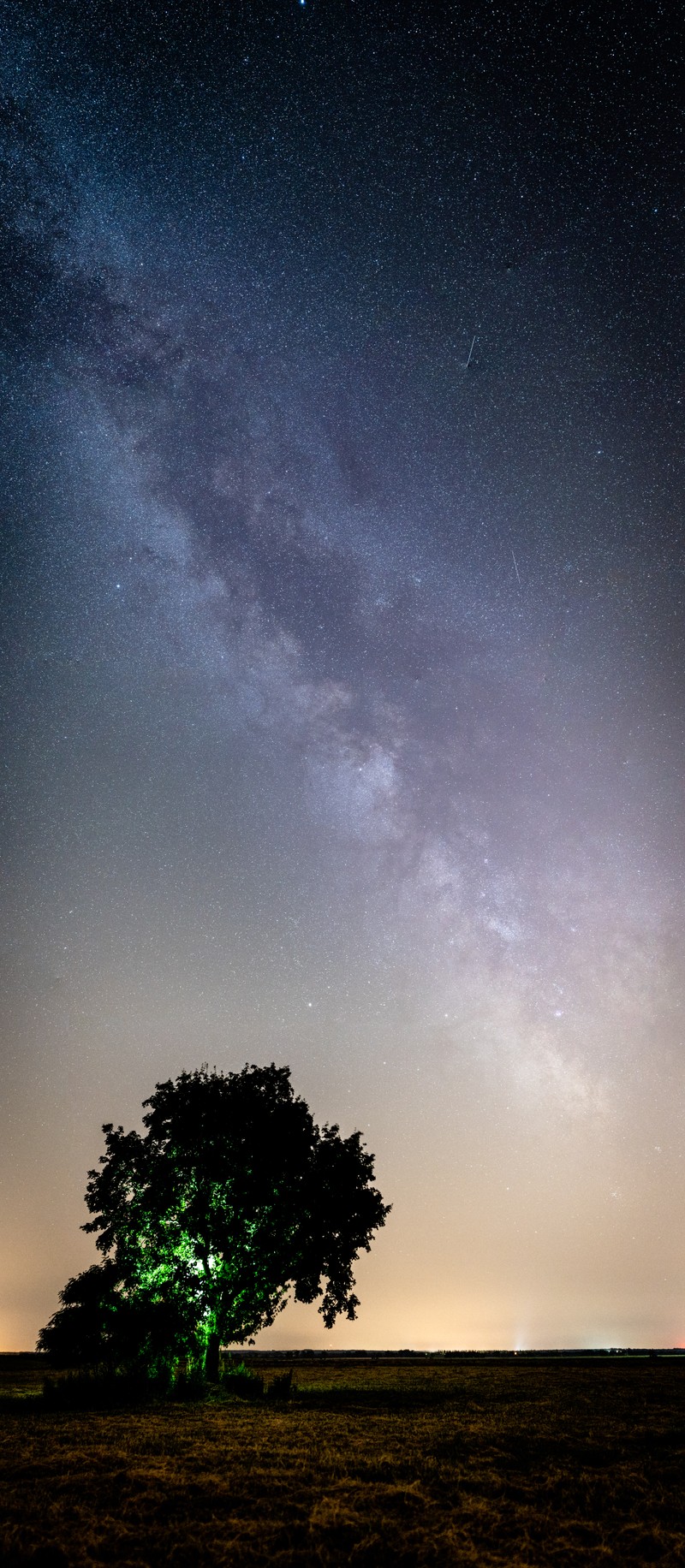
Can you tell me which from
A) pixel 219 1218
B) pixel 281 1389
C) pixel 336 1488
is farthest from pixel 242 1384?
pixel 336 1488

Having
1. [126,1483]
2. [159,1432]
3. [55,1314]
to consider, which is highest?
[126,1483]

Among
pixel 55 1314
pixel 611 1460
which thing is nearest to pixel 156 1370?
pixel 55 1314

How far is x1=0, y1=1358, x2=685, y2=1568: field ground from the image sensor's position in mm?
10109

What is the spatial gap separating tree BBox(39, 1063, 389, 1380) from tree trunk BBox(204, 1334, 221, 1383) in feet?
0.16

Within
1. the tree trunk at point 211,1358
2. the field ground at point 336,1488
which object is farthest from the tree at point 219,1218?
the field ground at point 336,1488

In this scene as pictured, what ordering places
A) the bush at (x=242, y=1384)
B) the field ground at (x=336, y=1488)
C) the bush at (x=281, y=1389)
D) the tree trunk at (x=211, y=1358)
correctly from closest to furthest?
1. the field ground at (x=336, y=1488)
2. the bush at (x=242, y=1384)
3. the bush at (x=281, y=1389)
4. the tree trunk at (x=211, y=1358)

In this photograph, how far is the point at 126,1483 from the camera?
13117 mm

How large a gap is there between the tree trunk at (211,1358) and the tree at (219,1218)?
5 centimetres

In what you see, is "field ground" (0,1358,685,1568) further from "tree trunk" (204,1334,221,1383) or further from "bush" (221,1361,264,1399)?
"tree trunk" (204,1334,221,1383)

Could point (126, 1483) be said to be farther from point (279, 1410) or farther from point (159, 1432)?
point (279, 1410)

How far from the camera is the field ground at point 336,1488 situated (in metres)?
10.1

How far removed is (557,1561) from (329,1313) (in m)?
25.4

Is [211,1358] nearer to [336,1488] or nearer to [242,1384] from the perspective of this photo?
[242,1384]

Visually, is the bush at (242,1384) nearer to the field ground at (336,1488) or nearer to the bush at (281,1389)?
the bush at (281,1389)
